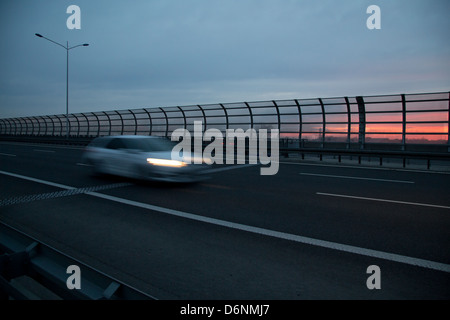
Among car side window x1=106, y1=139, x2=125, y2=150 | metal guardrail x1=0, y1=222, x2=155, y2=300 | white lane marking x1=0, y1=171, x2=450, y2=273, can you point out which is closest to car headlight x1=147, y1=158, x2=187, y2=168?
car side window x1=106, y1=139, x2=125, y2=150

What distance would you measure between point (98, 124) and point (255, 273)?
2883 centimetres

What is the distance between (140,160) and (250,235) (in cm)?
497

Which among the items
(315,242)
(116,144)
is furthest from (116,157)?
(315,242)

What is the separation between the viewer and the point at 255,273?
133 inches

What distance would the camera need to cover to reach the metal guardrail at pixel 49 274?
7.05 ft

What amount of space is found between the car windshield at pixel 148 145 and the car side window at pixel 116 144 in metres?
0.20

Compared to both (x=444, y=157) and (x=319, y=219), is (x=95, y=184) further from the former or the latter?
(x=444, y=157)

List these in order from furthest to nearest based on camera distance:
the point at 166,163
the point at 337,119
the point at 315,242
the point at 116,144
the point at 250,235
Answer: the point at 337,119 → the point at 116,144 → the point at 166,163 → the point at 250,235 → the point at 315,242

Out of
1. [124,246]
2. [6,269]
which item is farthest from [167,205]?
[6,269]

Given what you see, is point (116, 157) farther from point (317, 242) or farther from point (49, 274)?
point (49, 274)

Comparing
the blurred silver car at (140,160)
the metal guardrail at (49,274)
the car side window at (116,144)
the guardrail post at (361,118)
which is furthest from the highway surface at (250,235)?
the guardrail post at (361,118)

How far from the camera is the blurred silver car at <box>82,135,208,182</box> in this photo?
8.14 metres

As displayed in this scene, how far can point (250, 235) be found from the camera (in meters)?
4.56

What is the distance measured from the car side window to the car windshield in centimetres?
20
